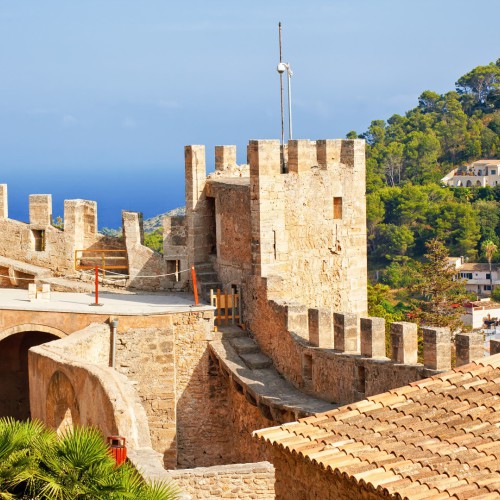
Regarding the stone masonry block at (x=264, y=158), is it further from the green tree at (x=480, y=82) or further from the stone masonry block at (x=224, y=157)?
the green tree at (x=480, y=82)

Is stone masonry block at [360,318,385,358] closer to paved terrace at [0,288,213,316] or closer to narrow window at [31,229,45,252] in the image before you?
paved terrace at [0,288,213,316]

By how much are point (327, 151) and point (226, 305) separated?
3.54 metres

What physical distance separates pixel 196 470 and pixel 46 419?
742 centimetres

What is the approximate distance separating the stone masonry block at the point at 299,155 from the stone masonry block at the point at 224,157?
2.78m

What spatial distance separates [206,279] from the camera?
2914 centimetres

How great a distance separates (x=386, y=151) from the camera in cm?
11219

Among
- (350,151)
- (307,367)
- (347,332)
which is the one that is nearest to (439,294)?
(350,151)

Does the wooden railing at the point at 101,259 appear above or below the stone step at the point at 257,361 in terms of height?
above

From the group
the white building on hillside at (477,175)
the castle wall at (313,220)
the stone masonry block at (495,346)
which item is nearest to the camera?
the stone masonry block at (495,346)

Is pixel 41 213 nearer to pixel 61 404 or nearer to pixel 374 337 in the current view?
pixel 61 404

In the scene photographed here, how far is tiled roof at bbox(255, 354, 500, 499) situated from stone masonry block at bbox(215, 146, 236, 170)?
551 inches

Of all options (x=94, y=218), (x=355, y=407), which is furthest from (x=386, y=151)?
(x=355, y=407)

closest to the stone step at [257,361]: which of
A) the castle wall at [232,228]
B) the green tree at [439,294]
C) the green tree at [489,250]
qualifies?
the castle wall at [232,228]

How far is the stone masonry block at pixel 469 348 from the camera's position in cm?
1922
